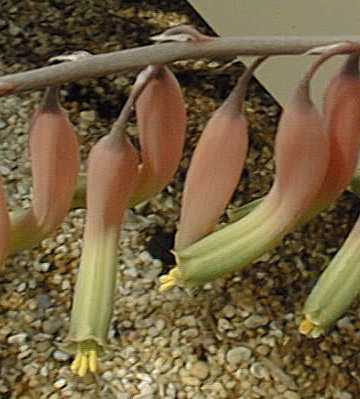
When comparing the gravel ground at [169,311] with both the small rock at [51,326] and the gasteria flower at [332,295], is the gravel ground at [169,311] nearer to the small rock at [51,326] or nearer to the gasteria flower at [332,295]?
the small rock at [51,326]

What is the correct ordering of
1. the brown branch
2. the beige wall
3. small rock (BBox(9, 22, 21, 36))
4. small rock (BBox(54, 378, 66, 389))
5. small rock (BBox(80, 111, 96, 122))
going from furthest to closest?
1. small rock (BBox(9, 22, 21, 36))
2. small rock (BBox(80, 111, 96, 122))
3. small rock (BBox(54, 378, 66, 389))
4. the beige wall
5. the brown branch

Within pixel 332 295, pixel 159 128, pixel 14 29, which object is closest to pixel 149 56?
pixel 159 128

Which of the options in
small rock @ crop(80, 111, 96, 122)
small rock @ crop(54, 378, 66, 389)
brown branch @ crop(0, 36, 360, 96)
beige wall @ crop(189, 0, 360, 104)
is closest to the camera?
brown branch @ crop(0, 36, 360, 96)

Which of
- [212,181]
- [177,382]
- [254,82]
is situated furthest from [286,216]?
[254,82]

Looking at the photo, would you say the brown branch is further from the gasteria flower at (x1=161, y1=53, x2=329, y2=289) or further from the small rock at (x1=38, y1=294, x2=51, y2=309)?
the small rock at (x1=38, y1=294, x2=51, y2=309)

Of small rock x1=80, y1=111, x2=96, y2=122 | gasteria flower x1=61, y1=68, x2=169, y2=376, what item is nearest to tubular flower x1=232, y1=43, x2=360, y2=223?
gasteria flower x1=61, y1=68, x2=169, y2=376

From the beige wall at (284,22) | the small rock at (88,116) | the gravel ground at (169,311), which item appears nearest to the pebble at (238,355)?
the gravel ground at (169,311)
